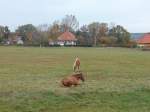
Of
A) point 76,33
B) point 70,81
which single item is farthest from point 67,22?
point 70,81

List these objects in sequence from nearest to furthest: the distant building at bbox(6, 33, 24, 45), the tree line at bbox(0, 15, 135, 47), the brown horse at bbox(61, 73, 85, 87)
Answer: the brown horse at bbox(61, 73, 85, 87) < the tree line at bbox(0, 15, 135, 47) < the distant building at bbox(6, 33, 24, 45)

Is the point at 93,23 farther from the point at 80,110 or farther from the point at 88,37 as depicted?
the point at 80,110

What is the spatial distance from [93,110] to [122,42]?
11098 centimetres

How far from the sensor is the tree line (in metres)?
122

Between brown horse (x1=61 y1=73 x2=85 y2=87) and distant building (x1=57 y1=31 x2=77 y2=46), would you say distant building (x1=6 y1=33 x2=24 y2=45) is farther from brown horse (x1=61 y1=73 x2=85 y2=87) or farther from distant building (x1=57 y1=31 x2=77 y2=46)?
brown horse (x1=61 y1=73 x2=85 y2=87)

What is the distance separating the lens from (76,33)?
14150cm

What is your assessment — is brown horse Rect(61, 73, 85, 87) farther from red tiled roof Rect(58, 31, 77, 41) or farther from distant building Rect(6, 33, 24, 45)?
distant building Rect(6, 33, 24, 45)

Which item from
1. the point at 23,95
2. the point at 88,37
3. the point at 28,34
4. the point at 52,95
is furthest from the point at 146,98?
the point at 28,34

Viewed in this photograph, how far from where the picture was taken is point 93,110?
10742mm

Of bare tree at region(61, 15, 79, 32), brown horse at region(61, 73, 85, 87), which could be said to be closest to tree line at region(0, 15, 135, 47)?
bare tree at region(61, 15, 79, 32)

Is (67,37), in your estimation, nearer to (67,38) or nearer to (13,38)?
(67,38)

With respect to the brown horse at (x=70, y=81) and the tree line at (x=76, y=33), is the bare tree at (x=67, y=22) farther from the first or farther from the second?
the brown horse at (x=70, y=81)

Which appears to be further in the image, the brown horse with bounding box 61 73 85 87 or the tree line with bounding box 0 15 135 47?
the tree line with bounding box 0 15 135 47

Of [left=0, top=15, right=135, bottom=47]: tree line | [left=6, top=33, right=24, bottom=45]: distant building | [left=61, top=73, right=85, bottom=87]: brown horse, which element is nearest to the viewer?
[left=61, top=73, right=85, bottom=87]: brown horse
